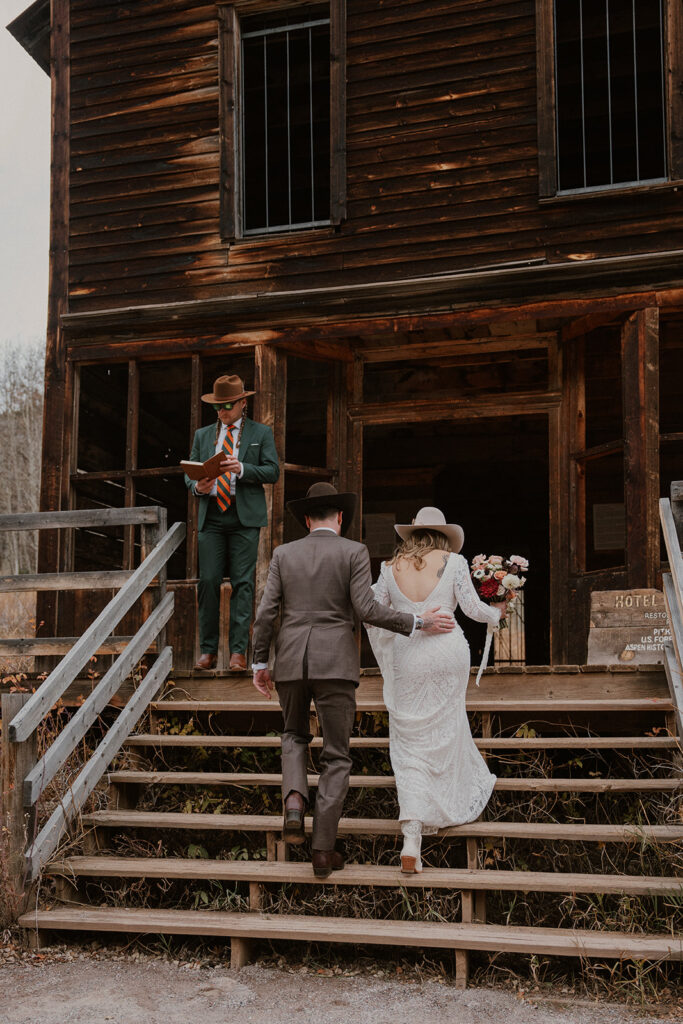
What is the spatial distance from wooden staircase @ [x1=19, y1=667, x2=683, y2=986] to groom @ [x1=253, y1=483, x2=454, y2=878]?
13.6 inches

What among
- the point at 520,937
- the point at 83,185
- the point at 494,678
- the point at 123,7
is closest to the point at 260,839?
the point at 494,678

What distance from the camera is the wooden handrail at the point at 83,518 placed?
6.92 metres

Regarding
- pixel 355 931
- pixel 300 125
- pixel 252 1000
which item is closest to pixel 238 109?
pixel 300 125

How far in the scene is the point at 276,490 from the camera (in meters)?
8.33

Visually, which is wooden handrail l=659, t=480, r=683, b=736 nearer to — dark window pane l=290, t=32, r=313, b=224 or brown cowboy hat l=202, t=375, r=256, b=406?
brown cowboy hat l=202, t=375, r=256, b=406

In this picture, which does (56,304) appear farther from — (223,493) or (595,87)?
(595,87)

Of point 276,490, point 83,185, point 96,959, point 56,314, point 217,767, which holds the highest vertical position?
point 83,185

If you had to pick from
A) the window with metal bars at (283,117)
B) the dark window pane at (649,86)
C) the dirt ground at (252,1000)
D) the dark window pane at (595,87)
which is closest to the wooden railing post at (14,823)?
the dirt ground at (252,1000)

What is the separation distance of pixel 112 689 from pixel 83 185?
5.12m

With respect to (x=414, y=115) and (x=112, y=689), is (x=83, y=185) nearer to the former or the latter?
(x=414, y=115)

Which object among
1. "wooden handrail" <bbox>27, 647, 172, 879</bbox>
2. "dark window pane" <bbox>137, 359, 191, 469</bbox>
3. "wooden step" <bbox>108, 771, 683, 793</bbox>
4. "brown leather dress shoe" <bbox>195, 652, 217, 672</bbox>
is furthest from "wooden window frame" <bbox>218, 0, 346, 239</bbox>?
"wooden step" <bbox>108, 771, 683, 793</bbox>

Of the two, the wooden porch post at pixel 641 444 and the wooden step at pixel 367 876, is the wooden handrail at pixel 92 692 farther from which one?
the wooden porch post at pixel 641 444

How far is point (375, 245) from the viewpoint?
27.7 ft

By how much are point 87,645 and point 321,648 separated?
4.77 ft
